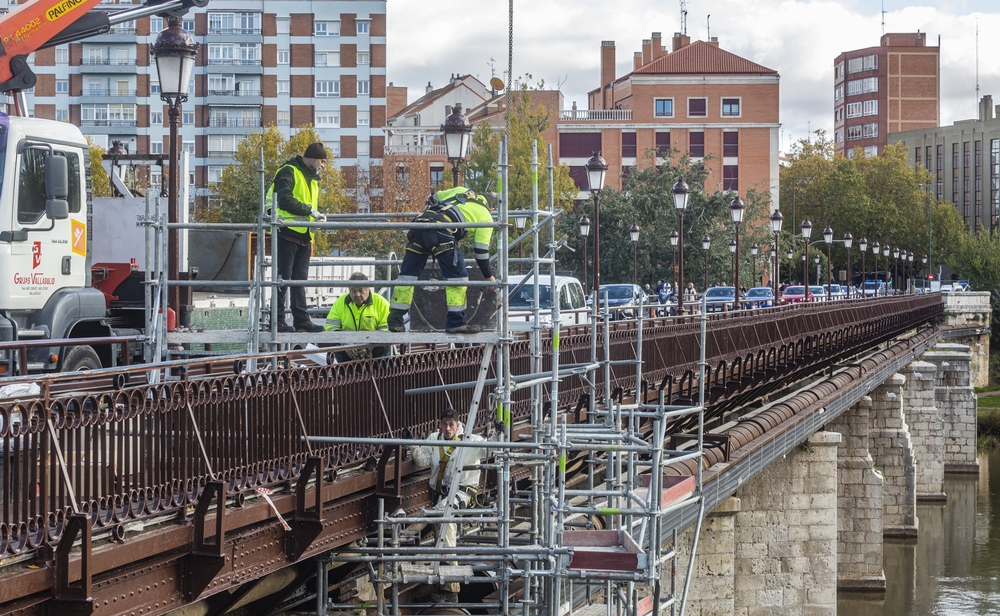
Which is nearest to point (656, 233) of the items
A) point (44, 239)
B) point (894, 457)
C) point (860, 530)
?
point (894, 457)

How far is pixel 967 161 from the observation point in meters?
130

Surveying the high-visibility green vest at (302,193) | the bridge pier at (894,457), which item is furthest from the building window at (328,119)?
the high-visibility green vest at (302,193)

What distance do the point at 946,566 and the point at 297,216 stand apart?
109 ft

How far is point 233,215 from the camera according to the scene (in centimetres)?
5250

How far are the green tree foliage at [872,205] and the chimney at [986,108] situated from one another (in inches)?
910

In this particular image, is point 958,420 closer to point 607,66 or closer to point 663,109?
point 663,109

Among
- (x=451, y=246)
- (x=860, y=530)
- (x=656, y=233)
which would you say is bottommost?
(x=860, y=530)

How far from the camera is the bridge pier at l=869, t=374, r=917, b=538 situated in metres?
43.2

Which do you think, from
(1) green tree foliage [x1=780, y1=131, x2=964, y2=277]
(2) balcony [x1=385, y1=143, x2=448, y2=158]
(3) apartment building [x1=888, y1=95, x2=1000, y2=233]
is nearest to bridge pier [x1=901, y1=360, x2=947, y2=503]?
(2) balcony [x1=385, y1=143, x2=448, y2=158]

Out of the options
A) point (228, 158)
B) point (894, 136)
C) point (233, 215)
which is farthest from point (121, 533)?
point (894, 136)

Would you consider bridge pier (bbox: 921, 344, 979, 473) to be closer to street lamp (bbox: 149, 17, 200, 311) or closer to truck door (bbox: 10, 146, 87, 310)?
street lamp (bbox: 149, 17, 200, 311)

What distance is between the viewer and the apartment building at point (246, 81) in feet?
258

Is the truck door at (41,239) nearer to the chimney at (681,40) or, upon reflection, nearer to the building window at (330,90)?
the building window at (330,90)

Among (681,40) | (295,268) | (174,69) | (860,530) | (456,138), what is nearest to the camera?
(295,268)
